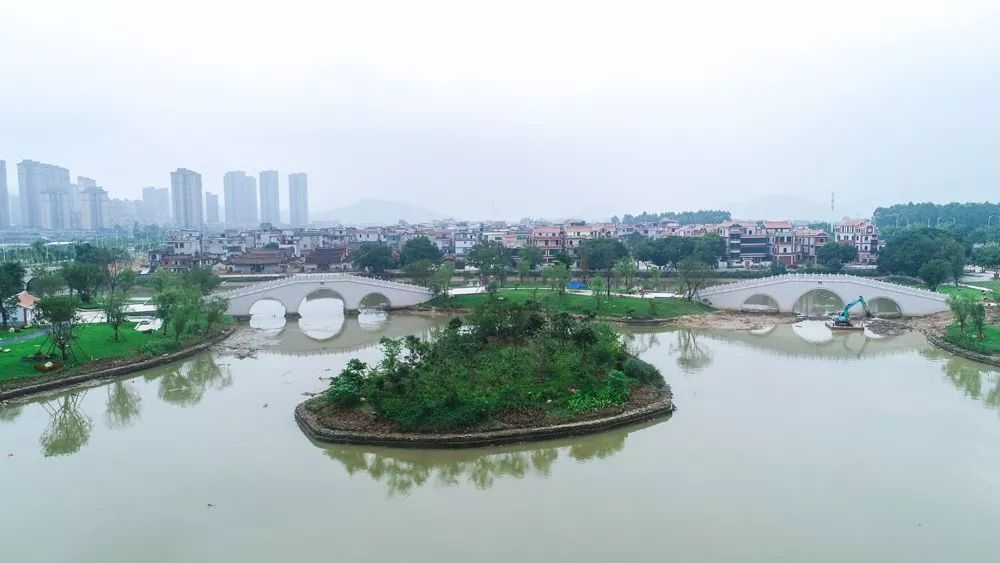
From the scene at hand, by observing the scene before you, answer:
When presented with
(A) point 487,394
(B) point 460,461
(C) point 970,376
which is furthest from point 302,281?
(C) point 970,376

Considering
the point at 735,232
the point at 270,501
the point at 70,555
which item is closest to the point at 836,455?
the point at 270,501

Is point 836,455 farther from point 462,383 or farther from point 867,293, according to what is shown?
point 867,293

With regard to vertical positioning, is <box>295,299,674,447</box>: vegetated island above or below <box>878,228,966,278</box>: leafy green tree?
below

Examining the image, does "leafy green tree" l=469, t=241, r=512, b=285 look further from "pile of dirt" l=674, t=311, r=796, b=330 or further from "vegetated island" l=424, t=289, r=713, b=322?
"pile of dirt" l=674, t=311, r=796, b=330

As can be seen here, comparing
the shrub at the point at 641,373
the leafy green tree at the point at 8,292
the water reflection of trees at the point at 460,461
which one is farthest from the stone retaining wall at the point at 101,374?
the shrub at the point at 641,373

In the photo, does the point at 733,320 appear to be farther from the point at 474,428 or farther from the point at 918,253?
the point at 474,428

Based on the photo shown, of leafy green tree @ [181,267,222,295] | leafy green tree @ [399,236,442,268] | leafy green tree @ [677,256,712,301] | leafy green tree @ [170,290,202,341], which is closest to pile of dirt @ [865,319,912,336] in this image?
leafy green tree @ [677,256,712,301]
